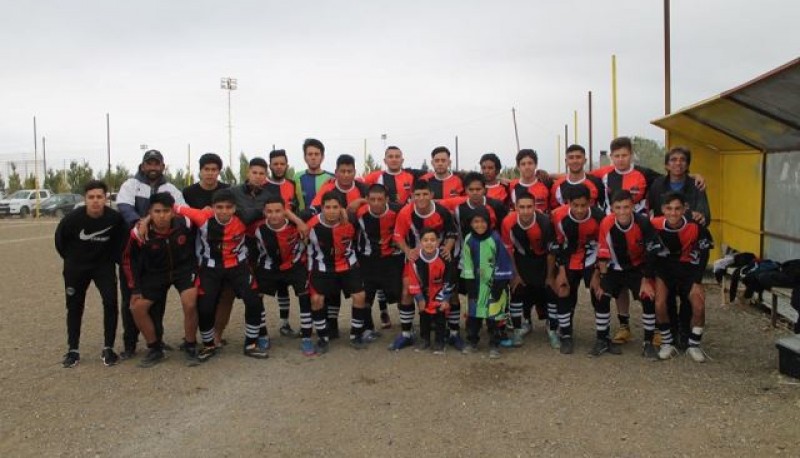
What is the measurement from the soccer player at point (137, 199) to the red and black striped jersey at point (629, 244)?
4231 millimetres

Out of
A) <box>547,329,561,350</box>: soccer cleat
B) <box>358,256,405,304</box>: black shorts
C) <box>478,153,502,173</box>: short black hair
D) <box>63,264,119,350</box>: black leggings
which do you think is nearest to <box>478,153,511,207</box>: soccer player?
<box>478,153,502,173</box>: short black hair

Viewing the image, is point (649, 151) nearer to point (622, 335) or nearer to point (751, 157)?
point (751, 157)

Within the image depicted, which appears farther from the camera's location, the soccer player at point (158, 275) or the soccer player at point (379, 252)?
the soccer player at point (379, 252)

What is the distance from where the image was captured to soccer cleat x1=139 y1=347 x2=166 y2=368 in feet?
19.6

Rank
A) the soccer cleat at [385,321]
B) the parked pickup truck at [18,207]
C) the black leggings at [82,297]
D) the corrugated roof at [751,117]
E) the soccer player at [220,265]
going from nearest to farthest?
the corrugated roof at [751,117], the black leggings at [82,297], the soccer player at [220,265], the soccer cleat at [385,321], the parked pickup truck at [18,207]

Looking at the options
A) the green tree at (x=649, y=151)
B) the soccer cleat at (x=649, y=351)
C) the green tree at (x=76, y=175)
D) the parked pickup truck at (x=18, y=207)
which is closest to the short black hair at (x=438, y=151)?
the soccer cleat at (x=649, y=351)

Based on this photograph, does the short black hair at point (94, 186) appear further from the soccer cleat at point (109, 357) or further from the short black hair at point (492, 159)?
the short black hair at point (492, 159)

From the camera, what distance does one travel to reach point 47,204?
35.7 meters

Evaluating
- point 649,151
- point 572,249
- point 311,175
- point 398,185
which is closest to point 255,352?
point 311,175

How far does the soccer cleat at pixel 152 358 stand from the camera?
5.98m

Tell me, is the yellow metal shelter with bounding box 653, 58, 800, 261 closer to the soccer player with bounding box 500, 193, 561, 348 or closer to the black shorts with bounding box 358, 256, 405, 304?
the soccer player with bounding box 500, 193, 561, 348

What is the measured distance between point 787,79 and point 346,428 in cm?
463

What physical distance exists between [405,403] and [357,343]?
179cm

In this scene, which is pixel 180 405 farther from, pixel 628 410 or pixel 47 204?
pixel 47 204
